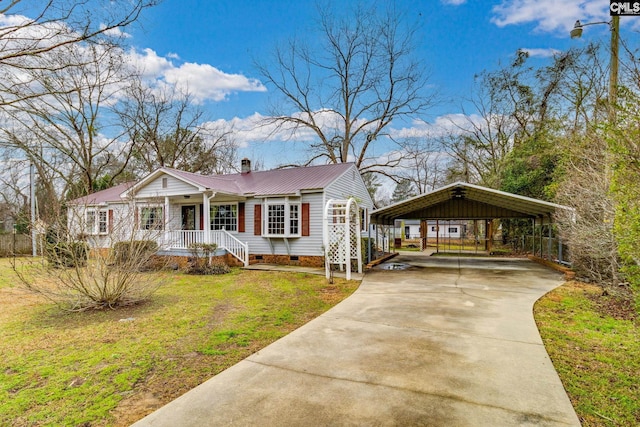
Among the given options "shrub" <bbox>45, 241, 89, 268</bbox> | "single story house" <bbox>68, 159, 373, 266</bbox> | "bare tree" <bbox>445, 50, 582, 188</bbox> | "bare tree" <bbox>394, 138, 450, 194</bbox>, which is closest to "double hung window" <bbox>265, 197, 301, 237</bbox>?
"single story house" <bbox>68, 159, 373, 266</bbox>

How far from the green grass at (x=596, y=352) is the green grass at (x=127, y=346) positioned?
11.7 feet

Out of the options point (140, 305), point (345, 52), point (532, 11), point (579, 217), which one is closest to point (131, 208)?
point (140, 305)

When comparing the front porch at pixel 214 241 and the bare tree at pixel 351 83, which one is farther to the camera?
the bare tree at pixel 351 83

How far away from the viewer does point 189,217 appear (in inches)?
611

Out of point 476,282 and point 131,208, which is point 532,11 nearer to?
point 476,282

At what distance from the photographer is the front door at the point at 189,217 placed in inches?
603

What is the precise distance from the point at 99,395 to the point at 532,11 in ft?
56.6

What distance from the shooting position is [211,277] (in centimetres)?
1066

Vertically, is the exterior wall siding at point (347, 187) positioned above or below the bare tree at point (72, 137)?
below

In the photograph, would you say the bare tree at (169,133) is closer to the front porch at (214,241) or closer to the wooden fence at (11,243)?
the wooden fence at (11,243)

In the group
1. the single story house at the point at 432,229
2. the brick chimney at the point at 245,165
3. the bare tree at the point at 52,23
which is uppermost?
the bare tree at the point at 52,23

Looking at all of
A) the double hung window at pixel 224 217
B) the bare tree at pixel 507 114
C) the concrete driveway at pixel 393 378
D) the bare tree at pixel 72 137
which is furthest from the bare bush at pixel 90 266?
the bare tree at pixel 507 114

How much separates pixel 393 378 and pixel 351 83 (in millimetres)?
23445

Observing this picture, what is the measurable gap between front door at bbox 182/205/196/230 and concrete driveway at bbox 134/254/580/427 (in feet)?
36.6
